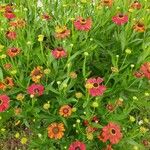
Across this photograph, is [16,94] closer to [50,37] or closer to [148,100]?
[50,37]

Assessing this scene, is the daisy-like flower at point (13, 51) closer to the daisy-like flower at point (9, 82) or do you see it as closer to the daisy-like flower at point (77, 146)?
the daisy-like flower at point (9, 82)

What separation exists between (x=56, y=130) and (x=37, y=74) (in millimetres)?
365

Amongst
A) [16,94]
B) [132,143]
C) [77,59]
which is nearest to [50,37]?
[77,59]

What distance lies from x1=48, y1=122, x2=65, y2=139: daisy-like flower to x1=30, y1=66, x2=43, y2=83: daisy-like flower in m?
0.28

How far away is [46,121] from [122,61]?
66cm

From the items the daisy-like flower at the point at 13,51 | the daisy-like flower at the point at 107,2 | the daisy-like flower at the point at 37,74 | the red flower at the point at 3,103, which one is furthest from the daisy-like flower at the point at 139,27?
the red flower at the point at 3,103

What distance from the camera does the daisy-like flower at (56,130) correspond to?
8.08ft

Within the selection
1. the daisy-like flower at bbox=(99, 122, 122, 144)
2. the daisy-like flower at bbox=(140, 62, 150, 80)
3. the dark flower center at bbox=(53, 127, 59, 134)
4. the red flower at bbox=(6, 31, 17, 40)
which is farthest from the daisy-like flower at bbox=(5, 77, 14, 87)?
the daisy-like flower at bbox=(140, 62, 150, 80)

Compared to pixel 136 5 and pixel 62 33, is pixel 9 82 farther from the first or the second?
pixel 136 5

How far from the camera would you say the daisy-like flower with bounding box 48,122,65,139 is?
2.46 meters

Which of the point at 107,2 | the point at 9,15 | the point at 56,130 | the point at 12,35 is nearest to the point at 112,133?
the point at 56,130

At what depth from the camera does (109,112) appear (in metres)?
2.62

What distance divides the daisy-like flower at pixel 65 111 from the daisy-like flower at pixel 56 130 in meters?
0.07

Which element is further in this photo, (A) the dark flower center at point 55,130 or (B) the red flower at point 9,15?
(B) the red flower at point 9,15
